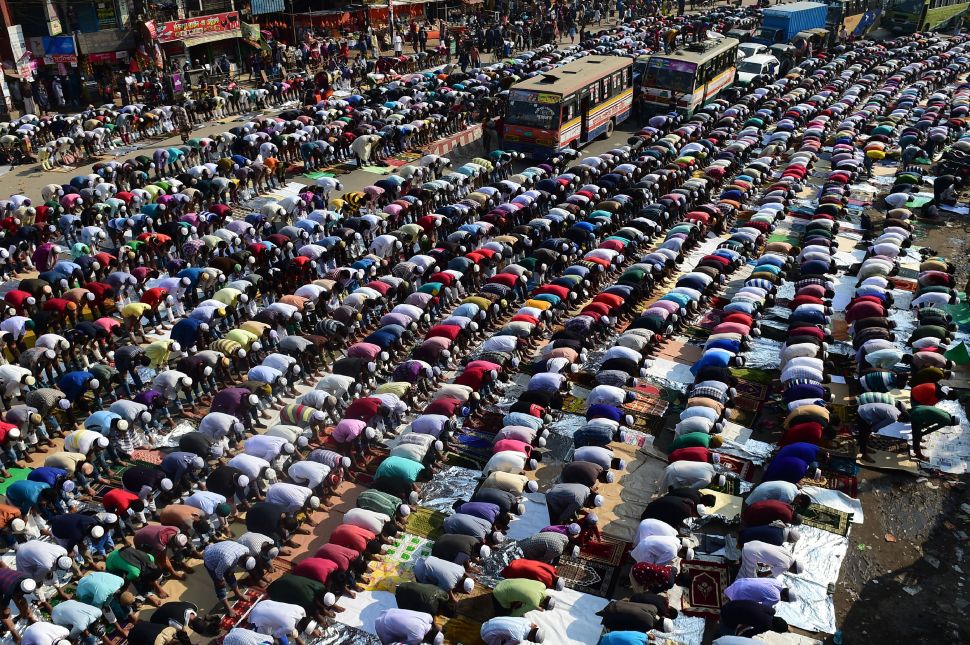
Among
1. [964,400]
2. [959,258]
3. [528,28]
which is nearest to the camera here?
[964,400]

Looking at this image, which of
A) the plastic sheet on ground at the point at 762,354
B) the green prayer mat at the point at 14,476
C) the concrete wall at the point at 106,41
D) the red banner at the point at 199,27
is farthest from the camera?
the red banner at the point at 199,27

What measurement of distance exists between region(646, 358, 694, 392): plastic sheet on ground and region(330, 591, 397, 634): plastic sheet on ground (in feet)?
23.9

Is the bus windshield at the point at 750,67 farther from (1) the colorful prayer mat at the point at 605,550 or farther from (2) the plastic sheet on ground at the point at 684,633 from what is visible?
(2) the plastic sheet on ground at the point at 684,633

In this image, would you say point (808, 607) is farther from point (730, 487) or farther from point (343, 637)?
point (343, 637)

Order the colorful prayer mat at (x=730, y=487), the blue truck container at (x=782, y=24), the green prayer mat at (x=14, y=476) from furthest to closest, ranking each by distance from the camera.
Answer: the blue truck container at (x=782, y=24) < the green prayer mat at (x=14, y=476) < the colorful prayer mat at (x=730, y=487)

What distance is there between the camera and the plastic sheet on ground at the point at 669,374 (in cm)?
1661

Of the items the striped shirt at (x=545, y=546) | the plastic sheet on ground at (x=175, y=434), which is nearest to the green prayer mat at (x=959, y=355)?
the striped shirt at (x=545, y=546)

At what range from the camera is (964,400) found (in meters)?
15.9

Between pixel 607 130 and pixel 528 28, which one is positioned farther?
pixel 528 28

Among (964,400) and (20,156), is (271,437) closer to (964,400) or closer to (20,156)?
(964,400)

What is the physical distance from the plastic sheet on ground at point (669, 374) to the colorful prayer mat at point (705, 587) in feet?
15.6

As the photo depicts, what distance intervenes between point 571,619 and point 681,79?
25967mm

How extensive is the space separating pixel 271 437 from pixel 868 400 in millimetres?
10355

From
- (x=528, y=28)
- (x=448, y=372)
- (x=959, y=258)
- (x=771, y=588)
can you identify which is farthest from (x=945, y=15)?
(x=771, y=588)
